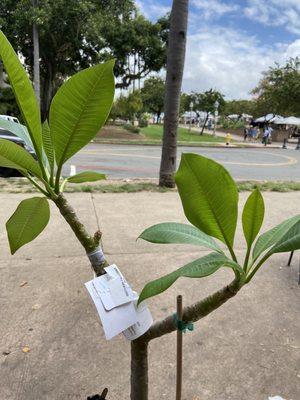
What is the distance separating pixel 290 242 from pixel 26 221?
80cm

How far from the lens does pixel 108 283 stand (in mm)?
1342

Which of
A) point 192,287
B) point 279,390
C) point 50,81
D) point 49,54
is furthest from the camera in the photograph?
point 50,81

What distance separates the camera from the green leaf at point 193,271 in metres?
1.00

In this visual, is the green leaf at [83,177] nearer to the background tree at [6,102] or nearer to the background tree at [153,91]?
the background tree at [6,102]

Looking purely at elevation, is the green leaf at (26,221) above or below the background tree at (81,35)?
below

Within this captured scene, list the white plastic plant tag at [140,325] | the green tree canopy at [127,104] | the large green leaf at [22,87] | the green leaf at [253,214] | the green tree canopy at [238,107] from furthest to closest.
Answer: the green tree canopy at [238,107]
the green tree canopy at [127,104]
the white plastic plant tag at [140,325]
the green leaf at [253,214]
the large green leaf at [22,87]

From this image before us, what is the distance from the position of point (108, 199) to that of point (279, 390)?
4.80 meters

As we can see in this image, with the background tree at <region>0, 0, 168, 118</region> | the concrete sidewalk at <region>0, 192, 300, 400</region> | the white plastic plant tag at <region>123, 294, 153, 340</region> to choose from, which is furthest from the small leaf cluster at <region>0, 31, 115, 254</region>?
the background tree at <region>0, 0, 168, 118</region>

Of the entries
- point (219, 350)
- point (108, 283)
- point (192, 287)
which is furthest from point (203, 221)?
point (192, 287)

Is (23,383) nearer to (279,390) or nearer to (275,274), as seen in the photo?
(279,390)

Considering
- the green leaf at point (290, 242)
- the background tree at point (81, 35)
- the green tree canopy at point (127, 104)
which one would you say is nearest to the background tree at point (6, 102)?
the background tree at point (81, 35)

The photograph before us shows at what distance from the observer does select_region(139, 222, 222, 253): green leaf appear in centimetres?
116

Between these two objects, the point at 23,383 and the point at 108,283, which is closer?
the point at 108,283

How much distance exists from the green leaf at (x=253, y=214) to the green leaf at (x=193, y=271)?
0.11 metres
